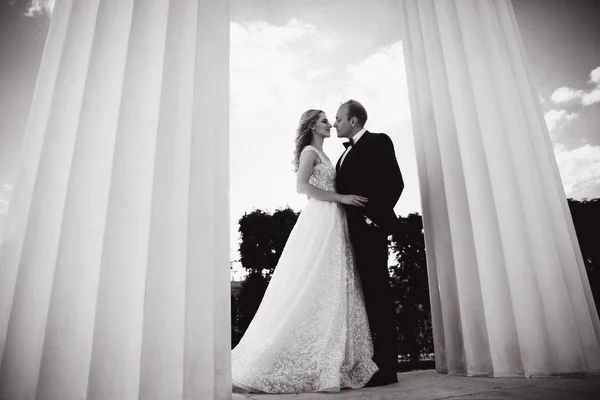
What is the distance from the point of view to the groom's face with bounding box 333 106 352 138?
3.00 meters

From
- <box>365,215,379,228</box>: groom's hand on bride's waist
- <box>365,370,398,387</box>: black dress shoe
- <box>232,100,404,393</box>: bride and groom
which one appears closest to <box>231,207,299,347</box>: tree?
<box>232,100,404,393</box>: bride and groom

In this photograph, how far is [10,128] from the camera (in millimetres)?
1581

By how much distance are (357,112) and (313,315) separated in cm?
185

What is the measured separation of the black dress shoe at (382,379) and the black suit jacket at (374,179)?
99 cm

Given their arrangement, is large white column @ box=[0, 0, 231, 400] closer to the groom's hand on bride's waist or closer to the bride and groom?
the bride and groom

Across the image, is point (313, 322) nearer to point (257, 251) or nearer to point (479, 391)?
point (479, 391)

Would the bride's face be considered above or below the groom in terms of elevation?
above

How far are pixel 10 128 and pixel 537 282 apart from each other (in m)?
3.26

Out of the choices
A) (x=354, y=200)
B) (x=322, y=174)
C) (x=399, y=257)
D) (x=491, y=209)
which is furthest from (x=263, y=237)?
(x=491, y=209)

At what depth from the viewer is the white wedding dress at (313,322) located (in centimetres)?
204

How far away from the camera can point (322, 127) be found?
312 centimetres

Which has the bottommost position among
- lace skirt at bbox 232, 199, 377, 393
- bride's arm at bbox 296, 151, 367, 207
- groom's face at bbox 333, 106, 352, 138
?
lace skirt at bbox 232, 199, 377, 393

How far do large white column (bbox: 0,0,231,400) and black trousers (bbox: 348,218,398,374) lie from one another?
52.1 inches

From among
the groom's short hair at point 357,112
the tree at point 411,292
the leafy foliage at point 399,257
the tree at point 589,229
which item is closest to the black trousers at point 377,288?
the groom's short hair at point 357,112
